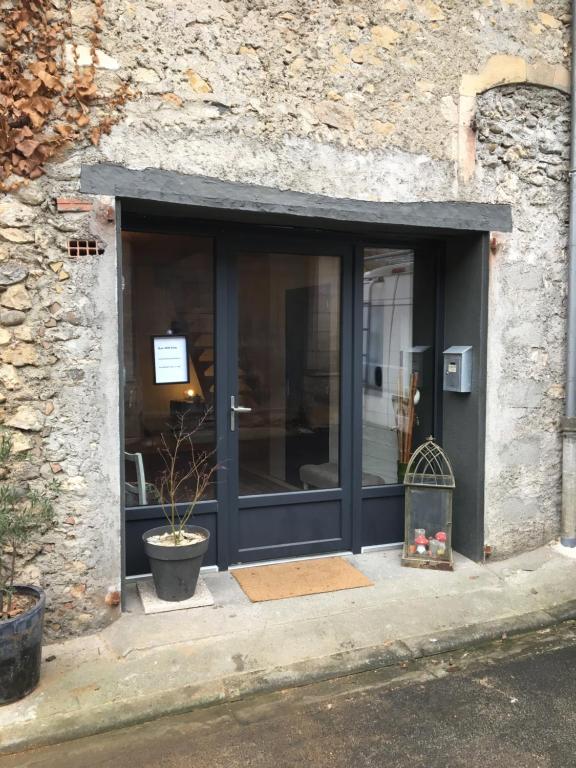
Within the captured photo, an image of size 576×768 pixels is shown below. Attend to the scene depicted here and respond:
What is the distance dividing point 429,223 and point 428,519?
7.18 ft

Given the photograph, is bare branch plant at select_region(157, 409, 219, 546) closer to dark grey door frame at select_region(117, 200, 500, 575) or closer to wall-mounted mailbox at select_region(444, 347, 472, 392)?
dark grey door frame at select_region(117, 200, 500, 575)

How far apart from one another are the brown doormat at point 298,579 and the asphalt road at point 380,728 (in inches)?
37.9

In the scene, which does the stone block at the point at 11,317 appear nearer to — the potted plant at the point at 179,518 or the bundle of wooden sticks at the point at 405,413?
the potted plant at the point at 179,518

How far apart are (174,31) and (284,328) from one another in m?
2.09

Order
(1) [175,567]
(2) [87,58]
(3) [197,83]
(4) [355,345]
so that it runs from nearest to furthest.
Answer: (2) [87,58]
(3) [197,83]
(1) [175,567]
(4) [355,345]

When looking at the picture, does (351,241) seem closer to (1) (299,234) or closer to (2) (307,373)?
(1) (299,234)

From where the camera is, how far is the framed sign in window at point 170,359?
4.59 metres

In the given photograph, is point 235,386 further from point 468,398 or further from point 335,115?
point 335,115

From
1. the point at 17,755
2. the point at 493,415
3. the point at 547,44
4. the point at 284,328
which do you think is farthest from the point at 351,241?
the point at 17,755

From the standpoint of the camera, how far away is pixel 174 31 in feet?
12.8

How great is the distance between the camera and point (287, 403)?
5023 millimetres

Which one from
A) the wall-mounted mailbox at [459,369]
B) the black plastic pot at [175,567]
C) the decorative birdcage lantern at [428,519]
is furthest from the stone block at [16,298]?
the wall-mounted mailbox at [459,369]

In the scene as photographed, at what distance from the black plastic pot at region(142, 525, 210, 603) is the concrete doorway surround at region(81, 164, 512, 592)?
6.69 ft

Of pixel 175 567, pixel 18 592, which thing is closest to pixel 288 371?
pixel 175 567
